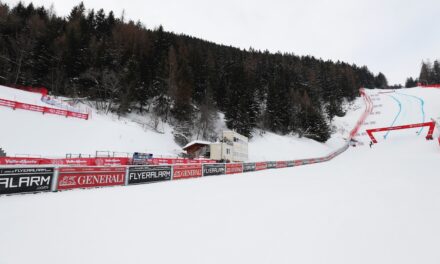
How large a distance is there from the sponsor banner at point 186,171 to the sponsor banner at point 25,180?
24.4 feet

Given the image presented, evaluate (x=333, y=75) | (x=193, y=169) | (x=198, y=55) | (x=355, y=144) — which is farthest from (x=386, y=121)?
(x=193, y=169)

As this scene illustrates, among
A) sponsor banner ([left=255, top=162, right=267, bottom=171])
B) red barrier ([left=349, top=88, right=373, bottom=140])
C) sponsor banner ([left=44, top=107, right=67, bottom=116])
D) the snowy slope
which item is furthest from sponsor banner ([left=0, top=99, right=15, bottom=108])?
red barrier ([left=349, top=88, right=373, bottom=140])

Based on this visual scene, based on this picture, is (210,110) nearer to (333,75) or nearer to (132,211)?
(132,211)

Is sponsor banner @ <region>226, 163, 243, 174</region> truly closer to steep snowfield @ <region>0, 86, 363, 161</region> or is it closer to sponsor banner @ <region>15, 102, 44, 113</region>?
steep snowfield @ <region>0, 86, 363, 161</region>

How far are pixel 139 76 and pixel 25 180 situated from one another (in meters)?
32.7

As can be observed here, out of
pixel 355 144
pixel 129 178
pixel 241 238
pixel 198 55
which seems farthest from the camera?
pixel 198 55

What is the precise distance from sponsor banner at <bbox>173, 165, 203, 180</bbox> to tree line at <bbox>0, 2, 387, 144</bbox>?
61.8 ft

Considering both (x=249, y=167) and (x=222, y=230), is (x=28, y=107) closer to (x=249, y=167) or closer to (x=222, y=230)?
(x=249, y=167)

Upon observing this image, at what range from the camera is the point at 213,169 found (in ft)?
63.4

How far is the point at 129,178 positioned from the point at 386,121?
68.6 meters

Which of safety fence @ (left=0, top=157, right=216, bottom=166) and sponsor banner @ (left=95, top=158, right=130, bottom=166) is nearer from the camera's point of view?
safety fence @ (left=0, top=157, right=216, bottom=166)

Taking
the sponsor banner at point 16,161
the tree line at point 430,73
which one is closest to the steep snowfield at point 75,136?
the sponsor banner at point 16,161

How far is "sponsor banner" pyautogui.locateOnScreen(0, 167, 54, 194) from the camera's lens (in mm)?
7866

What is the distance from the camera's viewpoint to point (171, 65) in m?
41.3
